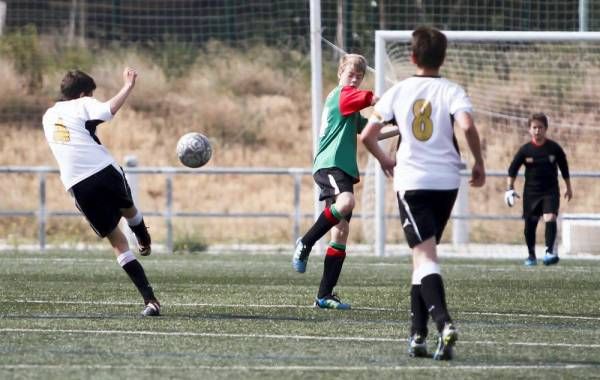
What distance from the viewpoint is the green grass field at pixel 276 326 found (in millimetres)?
6801

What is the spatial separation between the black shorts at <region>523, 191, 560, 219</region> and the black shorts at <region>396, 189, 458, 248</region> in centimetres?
Result: 907

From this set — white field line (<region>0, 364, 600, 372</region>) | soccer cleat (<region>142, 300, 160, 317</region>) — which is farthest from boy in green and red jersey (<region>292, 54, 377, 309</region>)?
white field line (<region>0, 364, 600, 372</region>)

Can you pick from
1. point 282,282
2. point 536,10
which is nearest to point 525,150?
point 282,282

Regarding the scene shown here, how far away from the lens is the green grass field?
6.80 metres

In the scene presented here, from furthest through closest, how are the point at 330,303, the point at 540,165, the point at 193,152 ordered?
the point at 540,165 < the point at 193,152 < the point at 330,303

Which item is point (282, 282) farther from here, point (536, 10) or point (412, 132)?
point (536, 10)

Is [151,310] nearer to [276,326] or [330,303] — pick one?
[276,326]

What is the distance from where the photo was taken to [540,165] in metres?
16.3

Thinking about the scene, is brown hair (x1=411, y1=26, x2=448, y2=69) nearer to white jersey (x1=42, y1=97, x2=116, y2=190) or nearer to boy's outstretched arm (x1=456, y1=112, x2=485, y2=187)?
boy's outstretched arm (x1=456, y1=112, x2=485, y2=187)

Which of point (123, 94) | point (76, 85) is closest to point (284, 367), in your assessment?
point (123, 94)

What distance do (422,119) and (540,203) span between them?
9.34 meters

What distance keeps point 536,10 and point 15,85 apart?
10.4 meters

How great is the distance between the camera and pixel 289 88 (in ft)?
105

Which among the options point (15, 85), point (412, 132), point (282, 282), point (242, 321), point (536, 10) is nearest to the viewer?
point (412, 132)
